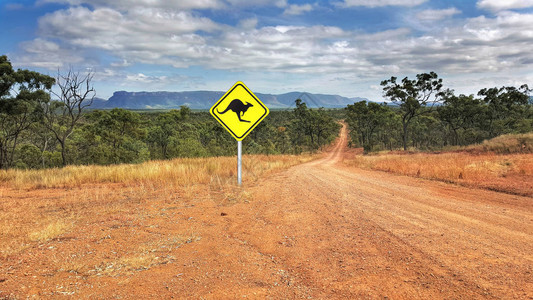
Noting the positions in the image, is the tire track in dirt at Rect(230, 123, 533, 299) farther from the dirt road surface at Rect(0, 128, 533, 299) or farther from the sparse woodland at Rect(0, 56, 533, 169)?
the sparse woodland at Rect(0, 56, 533, 169)

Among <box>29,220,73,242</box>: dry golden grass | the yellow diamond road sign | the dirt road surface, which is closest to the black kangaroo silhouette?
the yellow diamond road sign

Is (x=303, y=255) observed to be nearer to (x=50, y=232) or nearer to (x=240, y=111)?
(x=50, y=232)

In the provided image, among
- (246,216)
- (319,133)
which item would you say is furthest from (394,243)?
(319,133)

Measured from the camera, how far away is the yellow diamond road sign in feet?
25.6

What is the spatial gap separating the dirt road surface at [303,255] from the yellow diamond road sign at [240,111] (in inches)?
109

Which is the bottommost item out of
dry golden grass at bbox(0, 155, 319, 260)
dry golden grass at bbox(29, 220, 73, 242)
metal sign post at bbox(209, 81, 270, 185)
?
dry golden grass at bbox(0, 155, 319, 260)

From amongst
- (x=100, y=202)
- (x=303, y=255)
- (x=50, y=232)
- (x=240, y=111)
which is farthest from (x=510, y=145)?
(x=50, y=232)

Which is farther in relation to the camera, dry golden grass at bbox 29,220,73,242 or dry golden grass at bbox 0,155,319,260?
dry golden grass at bbox 29,220,73,242

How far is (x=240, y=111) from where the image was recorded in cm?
791

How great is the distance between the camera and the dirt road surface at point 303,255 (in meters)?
2.52

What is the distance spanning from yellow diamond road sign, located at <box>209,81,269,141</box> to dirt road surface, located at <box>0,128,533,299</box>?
276 cm

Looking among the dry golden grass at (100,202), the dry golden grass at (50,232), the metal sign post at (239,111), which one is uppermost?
the metal sign post at (239,111)

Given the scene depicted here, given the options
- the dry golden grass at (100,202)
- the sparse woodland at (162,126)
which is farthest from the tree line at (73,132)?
the dry golden grass at (100,202)

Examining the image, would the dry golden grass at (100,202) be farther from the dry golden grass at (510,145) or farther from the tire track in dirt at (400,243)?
the dry golden grass at (510,145)
